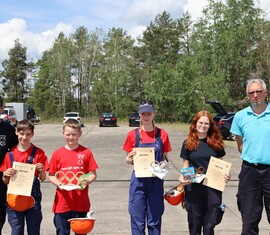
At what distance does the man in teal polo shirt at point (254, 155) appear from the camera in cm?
407

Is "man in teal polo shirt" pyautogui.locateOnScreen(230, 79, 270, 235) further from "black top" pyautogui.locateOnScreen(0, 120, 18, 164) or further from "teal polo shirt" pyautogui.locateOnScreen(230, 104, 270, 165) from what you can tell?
"black top" pyautogui.locateOnScreen(0, 120, 18, 164)

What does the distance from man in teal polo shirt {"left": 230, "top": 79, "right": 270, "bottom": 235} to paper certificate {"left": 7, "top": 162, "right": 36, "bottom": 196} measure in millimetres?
2234

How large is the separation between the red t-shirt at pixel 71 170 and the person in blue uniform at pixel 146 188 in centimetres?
51

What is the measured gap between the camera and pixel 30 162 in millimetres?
4105

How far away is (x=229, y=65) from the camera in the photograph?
1743 inches

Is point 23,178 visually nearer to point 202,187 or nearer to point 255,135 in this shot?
point 202,187

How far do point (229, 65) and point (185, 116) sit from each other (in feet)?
25.0

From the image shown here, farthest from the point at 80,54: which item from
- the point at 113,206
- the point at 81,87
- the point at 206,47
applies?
the point at 113,206

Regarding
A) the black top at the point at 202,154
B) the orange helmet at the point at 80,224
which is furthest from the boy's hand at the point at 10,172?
the black top at the point at 202,154

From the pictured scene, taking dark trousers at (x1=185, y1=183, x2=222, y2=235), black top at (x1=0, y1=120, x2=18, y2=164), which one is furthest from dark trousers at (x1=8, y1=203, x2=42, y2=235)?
dark trousers at (x1=185, y1=183, x2=222, y2=235)

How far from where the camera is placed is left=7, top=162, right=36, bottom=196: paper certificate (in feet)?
13.1

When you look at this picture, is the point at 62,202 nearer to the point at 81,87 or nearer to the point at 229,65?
the point at 229,65

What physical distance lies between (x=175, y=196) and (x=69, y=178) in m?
1.22

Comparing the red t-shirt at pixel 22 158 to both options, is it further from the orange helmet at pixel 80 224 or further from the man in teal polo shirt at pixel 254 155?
the man in teal polo shirt at pixel 254 155
